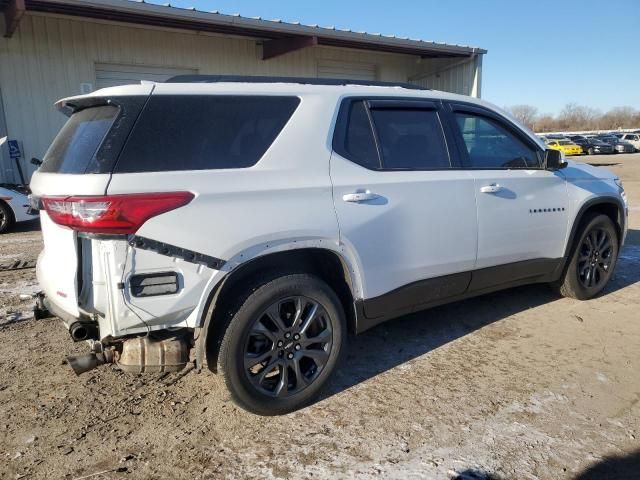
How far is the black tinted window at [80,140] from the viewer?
2549 mm

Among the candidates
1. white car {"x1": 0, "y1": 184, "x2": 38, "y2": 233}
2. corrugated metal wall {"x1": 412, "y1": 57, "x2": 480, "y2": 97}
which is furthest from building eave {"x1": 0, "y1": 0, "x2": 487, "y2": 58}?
white car {"x1": 0, "y1": 184, "x2": 38, "y2": 233}

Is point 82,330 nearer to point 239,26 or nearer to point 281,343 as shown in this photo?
point 281,343

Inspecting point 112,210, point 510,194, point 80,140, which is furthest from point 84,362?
point 510,194

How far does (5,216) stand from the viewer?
8.84 metres

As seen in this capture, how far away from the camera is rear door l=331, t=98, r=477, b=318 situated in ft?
10.2

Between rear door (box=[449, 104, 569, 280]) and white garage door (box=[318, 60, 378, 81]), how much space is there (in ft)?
40.9

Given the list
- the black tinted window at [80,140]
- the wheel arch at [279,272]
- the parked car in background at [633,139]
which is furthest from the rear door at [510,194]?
the parked car in background at [633,139]

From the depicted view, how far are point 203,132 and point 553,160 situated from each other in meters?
3.01

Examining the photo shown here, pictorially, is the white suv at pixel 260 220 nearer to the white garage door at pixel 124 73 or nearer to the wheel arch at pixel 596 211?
the wheel arch at pixel 596 211

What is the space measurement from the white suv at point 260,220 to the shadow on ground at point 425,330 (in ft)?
1.39

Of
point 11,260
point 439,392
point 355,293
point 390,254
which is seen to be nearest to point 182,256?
point 355,293

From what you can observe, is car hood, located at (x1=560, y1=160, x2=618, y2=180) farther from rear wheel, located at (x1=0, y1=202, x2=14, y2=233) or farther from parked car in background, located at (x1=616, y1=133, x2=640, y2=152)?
parked car in background, located at (x1=616, y1=133, x2=640, y2=152)

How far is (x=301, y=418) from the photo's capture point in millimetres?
2947

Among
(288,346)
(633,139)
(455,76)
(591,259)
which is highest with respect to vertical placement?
(455,76)
